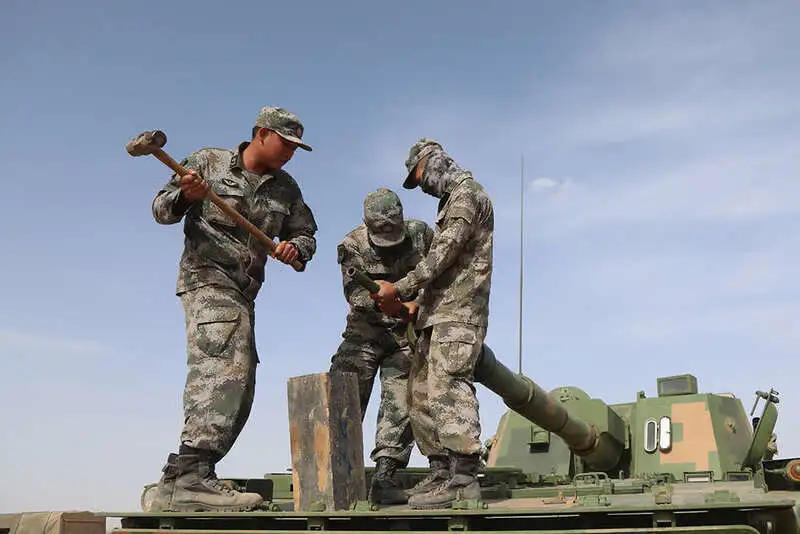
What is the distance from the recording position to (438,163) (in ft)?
20.8

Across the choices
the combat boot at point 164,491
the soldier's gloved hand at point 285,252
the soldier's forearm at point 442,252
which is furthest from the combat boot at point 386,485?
the soldier's gloved hand at point 285,252

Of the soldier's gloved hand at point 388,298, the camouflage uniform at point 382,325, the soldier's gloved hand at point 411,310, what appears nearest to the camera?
the soldier's gloved hand at point 388,298

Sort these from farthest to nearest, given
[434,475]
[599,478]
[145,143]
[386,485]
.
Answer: [599,478] → [386,485] → [434,475] → [145,143]

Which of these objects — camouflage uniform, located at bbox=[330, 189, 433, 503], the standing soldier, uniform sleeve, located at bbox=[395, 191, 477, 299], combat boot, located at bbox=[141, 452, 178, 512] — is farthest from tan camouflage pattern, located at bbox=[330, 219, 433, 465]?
combat boot, located at bbox=[141, 452, 178, 512]

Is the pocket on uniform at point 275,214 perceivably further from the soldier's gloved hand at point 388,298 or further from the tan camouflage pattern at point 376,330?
the soldier's gloved hand at point 388,298

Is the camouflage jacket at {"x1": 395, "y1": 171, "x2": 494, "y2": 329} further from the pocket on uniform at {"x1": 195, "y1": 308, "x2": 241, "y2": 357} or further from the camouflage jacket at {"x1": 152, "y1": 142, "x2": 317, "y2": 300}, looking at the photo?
the pocket on uniform at {"x1": 195, "y1": 308, "x2": 241, "y2": 357}

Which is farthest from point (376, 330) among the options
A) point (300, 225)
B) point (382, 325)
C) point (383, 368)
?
point (300, 225)

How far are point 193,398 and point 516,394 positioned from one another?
10.3 ft

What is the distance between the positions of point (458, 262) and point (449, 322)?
428mm

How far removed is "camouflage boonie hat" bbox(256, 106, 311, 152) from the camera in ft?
20.8

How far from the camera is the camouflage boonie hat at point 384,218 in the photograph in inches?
266

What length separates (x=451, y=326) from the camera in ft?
19.3

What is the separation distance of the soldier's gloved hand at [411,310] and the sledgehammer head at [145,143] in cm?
188

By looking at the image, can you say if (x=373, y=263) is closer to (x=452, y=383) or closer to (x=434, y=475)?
(x=452, y=383)
